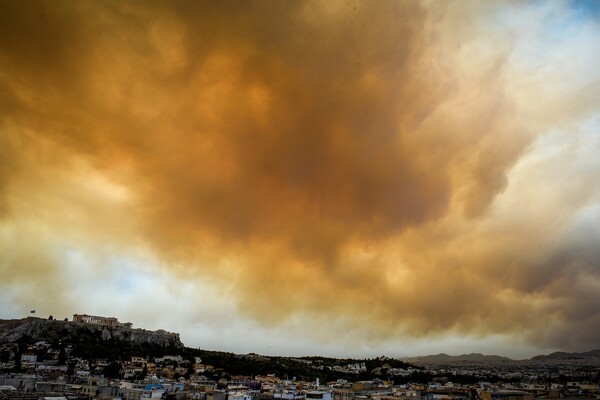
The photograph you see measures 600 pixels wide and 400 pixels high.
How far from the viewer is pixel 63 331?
395 ft

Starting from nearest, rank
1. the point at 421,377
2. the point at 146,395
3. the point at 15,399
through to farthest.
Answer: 1. the point at 15,399
2. the point at 146,395
3. the point at 421,377

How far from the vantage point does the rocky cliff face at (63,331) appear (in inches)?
4547

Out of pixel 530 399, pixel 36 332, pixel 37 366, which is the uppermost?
pixel 36 332

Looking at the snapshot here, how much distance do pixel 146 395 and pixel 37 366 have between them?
42.8 m

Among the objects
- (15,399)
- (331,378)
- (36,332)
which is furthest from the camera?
(36,332)

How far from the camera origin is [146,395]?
47.9 metres

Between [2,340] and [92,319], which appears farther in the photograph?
[92,319]

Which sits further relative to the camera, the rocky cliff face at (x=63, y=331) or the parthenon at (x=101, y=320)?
the parthenon at (x=101, y=320)

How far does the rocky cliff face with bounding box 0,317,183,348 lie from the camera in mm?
115500

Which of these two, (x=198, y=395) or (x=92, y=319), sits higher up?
(x=92, y=319)

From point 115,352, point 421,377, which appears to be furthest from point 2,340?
point 421,377

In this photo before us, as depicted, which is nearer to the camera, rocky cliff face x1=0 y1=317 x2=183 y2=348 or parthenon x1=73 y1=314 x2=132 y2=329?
rocky cliff face x1=0 y1=317 x2=183 y2=348

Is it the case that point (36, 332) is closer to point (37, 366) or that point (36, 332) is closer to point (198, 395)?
point (37, 366)

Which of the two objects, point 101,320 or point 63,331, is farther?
point 101,320
